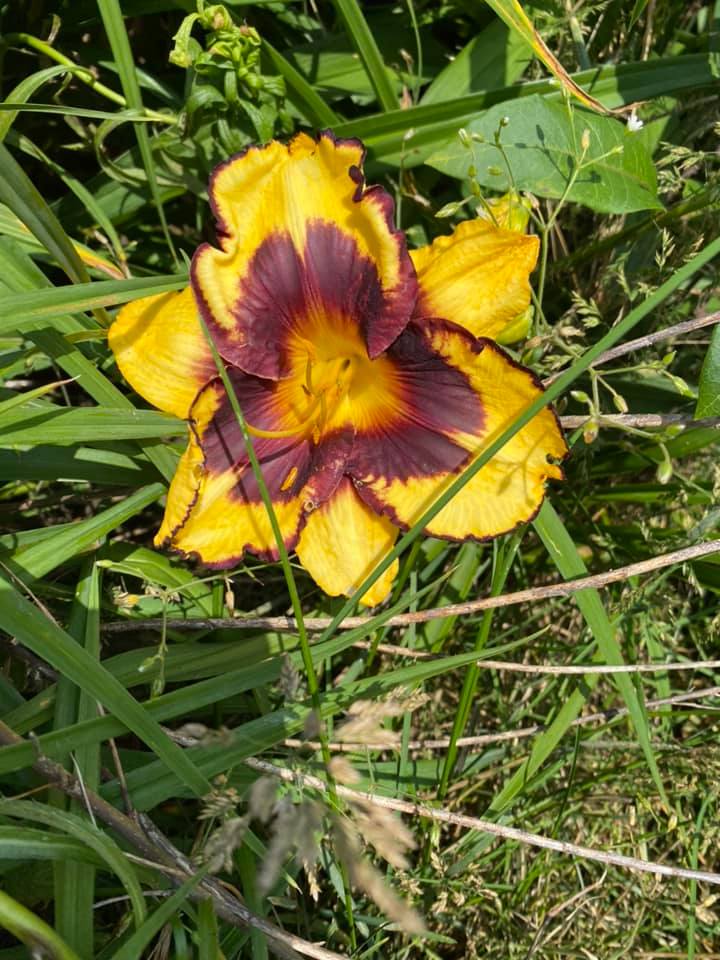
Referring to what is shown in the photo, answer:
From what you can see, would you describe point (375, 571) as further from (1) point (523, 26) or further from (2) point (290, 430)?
(1) point (523, 26)

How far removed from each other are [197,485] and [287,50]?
44.2 inches

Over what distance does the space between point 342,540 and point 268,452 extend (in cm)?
22

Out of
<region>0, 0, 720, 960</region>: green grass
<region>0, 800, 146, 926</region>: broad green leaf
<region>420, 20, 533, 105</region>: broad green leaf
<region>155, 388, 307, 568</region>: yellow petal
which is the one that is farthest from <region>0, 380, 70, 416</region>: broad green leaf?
<region>420, 20, 533, 105</region>: broad green leaf

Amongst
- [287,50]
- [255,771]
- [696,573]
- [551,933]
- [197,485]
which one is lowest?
[551,933]

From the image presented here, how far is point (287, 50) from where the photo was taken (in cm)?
204

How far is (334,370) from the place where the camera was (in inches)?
66.9

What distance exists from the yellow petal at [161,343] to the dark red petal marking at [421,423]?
339mm

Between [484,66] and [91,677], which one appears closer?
[91,677]

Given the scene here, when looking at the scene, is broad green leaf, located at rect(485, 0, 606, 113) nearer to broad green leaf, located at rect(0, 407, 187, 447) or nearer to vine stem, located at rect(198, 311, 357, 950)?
vine stem, located at rect(198, 311, 357, 950)

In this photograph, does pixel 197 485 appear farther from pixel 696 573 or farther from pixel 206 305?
pixel 696 573

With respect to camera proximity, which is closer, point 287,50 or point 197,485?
point 197,485

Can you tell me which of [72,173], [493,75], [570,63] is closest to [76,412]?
[72,173]

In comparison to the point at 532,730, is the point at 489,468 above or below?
A: above

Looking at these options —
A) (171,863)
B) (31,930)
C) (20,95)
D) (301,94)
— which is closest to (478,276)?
(301,94)
